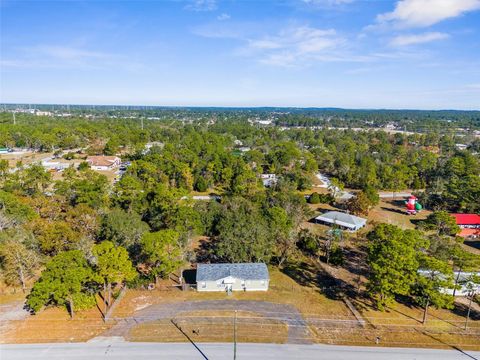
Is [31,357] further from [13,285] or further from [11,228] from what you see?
[11,228]

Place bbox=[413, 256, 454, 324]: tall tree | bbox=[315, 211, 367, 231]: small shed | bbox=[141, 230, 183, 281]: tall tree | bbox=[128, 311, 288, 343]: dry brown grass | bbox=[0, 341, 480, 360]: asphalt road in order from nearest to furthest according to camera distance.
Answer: bbox=[0, 341, 480, 360]: asphalt road → bbox=[128, 311, 288, 343]: dry brown grass → bbox=[413, 256, 454, 324]: tall tree → bbox=[141, 230, 183, 281]: tall tree → bbox=[315, 211, 367, 231]: small shed

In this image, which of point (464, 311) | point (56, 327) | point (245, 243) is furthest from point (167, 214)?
point (464, 311)

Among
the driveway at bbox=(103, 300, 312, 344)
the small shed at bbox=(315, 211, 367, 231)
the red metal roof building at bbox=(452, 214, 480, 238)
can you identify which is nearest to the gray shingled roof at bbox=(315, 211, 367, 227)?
the small shed at bbox=(315, 211, 367, 231)

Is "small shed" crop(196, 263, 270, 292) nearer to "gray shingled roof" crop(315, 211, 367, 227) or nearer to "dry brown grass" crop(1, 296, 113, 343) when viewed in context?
"dry brown grass" crop(1, 296, 113, 343)

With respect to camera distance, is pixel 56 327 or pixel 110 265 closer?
pixel 56 327

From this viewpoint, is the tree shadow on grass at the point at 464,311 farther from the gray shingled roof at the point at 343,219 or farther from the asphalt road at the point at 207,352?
the gray shingled roof at the point at 343,219

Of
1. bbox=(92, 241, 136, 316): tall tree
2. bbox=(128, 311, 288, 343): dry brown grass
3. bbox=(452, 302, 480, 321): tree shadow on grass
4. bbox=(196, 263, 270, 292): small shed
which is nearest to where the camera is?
bbox=(128, 311, 288, 343): dry brown grass

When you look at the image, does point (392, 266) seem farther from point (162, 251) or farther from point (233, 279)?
point (162, 251)
